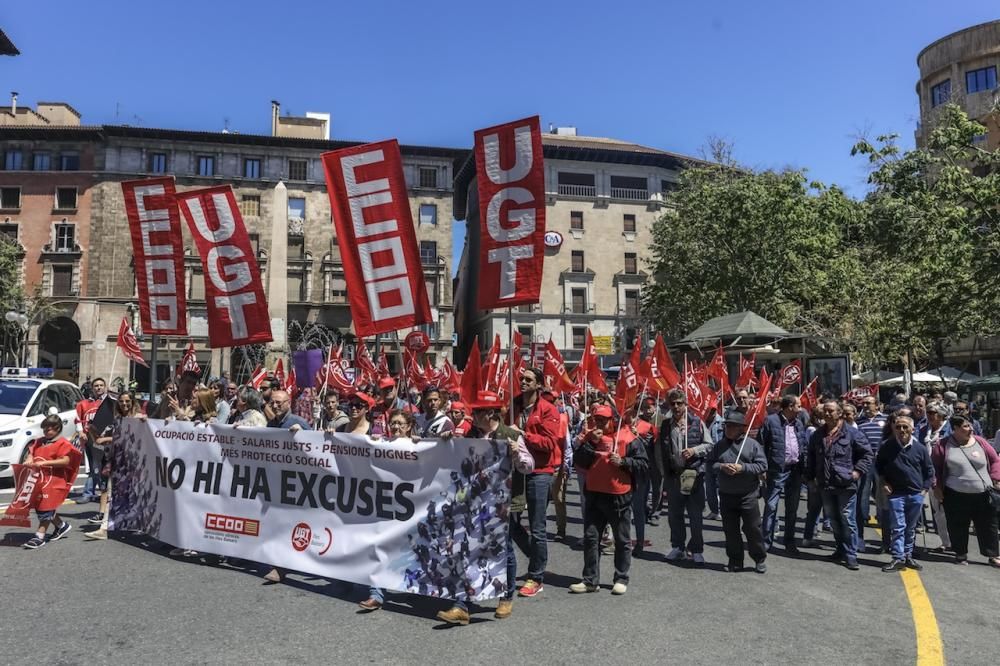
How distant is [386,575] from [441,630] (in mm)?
788

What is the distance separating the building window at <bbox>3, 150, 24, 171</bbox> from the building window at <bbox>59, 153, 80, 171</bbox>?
→ 2523mm

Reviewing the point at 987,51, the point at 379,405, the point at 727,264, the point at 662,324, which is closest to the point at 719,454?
the point at 379,405

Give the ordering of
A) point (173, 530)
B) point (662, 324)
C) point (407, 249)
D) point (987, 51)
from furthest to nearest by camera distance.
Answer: point (987, 51)
point (662, 324)
point (407, 249)
point (173, 530)

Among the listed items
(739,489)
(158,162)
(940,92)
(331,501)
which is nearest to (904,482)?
(739,489)

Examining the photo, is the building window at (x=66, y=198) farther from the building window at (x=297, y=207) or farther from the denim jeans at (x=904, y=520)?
the denim jeans at (x=904, y=520)

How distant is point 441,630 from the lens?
525 centimetres

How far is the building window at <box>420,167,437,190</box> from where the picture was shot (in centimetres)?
5447

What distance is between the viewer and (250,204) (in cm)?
5178

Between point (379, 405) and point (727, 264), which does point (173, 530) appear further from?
point (727, 264)

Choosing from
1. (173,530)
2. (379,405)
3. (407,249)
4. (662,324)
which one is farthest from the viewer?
(662,324)

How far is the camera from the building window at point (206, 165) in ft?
168

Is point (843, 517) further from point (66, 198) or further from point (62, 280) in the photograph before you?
point (66, 198)

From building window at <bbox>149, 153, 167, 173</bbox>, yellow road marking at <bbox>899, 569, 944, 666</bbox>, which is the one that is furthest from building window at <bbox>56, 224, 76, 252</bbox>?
yellow road marking at <bbox>899, 569, 944, 666</bbox>

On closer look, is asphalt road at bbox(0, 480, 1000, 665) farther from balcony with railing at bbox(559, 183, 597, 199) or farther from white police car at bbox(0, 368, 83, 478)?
balcony with railing at bbox(559, 183, 597, 199)
